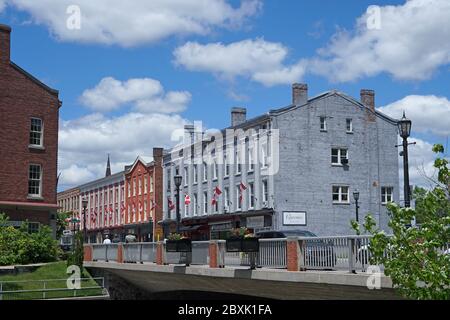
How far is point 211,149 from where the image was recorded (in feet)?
197

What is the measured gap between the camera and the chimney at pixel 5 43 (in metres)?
42.3

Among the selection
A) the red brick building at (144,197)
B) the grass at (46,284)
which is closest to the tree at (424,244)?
the grass at (46,284)

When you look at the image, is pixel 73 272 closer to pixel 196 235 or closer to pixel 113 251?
pixel 113 251

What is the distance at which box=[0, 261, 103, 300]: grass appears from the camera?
27.6 m

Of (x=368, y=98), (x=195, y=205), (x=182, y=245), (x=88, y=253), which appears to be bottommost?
(x=88, y=253)

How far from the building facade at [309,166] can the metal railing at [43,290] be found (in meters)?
19.9

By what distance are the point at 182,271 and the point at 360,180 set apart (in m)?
30.5

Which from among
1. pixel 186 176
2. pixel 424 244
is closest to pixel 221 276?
pixel 424 244

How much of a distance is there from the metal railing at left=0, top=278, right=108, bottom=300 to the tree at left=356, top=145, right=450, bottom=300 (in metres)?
19.4

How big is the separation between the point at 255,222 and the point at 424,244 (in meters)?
41.7

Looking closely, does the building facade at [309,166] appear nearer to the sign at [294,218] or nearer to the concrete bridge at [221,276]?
the sign at [294,218]

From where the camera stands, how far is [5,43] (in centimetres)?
4253

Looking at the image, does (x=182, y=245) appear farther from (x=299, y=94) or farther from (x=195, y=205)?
(x=195, y=205)

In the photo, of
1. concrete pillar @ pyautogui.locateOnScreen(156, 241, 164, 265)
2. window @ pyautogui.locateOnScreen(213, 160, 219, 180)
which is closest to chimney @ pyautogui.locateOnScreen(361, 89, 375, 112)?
window @ pyautogui.locateOnScreen(213, 160, 219, 180)
